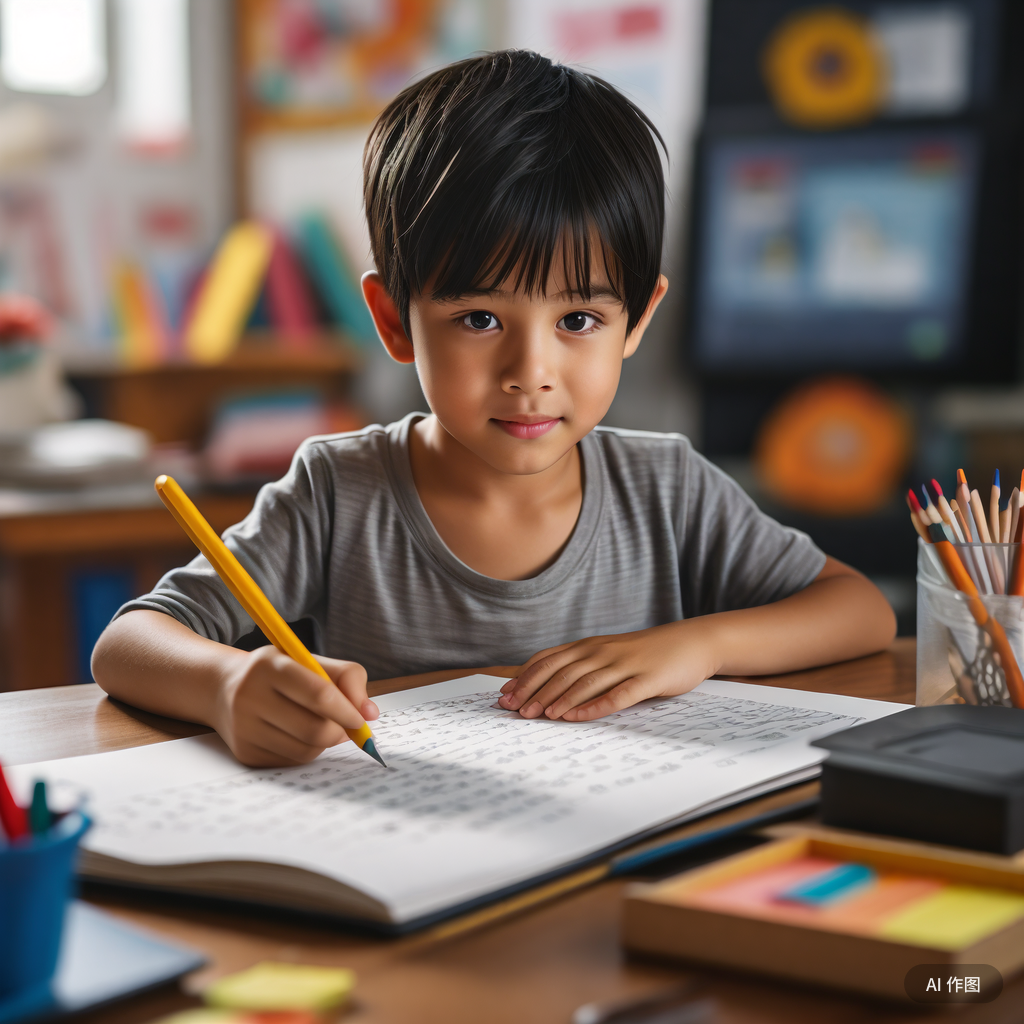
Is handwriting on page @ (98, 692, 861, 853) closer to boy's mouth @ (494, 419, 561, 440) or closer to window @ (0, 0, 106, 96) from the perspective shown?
boy's mouth @ (494, 419, 561, 440)

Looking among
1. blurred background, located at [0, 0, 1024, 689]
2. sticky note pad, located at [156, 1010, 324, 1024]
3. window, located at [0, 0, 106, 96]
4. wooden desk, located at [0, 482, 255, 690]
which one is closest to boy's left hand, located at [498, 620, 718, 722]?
sticky note pad, located at [156, 1010, 324, 1024]

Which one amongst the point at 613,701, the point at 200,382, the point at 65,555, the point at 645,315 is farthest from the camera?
the point at 200,382

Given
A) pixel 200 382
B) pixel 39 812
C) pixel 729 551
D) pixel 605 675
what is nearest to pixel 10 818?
pixel 39 812

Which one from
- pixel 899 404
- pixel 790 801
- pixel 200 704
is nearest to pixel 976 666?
pixel 790 801

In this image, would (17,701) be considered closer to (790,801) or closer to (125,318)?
(790,801)

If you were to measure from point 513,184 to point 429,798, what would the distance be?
438mm

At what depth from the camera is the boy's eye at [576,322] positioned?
2.70 feet

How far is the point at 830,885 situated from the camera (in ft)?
1.35

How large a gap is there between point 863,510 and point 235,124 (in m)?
1.59

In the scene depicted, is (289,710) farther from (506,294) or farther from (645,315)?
(645,315)

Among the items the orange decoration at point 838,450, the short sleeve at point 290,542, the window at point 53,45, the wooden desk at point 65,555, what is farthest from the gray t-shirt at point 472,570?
the window at point 53,45

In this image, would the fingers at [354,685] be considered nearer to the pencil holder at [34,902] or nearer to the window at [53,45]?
the pencil holder at [34,902]

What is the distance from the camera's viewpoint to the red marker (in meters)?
0.37

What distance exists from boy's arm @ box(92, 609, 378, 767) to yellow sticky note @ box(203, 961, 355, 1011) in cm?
19
